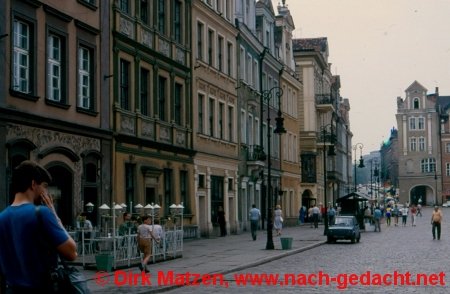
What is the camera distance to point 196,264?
24.8m

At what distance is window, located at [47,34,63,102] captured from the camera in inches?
1006

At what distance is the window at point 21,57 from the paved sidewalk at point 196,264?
5476mm

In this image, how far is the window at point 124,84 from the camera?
104ft

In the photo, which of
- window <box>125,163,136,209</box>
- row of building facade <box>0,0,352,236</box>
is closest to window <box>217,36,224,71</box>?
row of building facade <box>0,0,352,236</box>

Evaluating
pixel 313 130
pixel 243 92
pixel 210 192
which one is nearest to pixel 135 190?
pixel 210 192

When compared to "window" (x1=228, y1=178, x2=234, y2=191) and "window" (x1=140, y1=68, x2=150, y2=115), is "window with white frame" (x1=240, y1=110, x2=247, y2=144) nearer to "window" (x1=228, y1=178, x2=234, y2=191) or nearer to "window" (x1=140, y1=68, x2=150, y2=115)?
"window" (x1=228, y1=178, x2=234, y2=191)

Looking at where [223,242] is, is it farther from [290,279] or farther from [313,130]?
[313,130]

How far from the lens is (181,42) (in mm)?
39625

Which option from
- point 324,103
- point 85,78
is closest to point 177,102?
point 85,78

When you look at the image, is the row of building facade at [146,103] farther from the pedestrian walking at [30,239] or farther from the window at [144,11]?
the pedestrian walking at [30,239]

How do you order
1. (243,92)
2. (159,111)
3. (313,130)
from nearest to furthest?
(159,111), (243,92), (313,130)

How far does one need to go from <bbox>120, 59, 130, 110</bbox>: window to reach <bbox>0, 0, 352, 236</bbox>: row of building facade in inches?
1.8

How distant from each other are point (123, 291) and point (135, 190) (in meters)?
15.1

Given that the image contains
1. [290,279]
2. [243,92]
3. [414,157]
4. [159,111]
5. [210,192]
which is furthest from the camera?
[414,157]
